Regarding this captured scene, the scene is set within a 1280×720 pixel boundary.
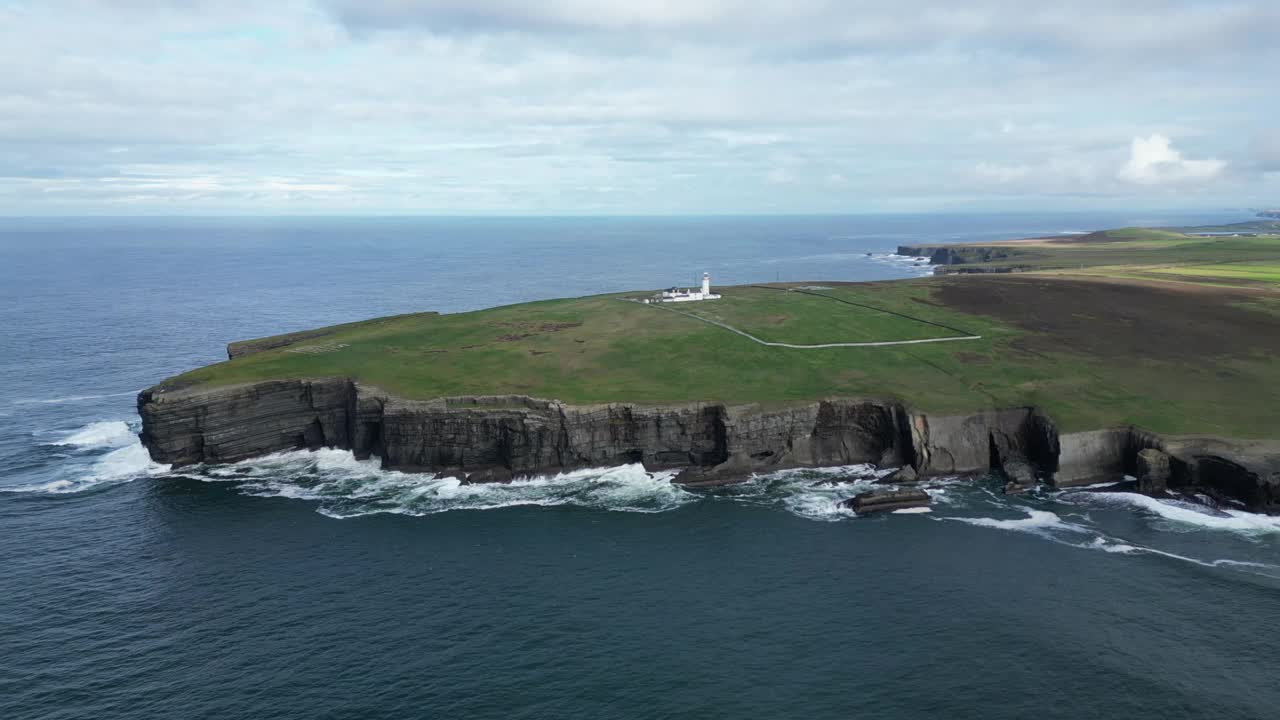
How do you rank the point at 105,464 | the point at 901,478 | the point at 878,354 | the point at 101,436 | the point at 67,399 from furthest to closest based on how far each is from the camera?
the point at 67,399, the point at 878,354, the point at 101,436, the point at 105,464, the point at 901,478

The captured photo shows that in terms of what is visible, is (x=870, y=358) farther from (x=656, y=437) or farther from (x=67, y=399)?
(x=67, y=399)

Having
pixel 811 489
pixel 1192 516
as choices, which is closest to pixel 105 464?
pixel 811 489

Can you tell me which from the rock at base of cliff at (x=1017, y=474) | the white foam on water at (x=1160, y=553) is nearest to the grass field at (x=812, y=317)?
the rock at base of cliff at (x=1017, y=474)

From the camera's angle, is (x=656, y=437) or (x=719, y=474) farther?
(x=656, y=437)

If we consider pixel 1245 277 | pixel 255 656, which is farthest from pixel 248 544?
pixel 1245 277

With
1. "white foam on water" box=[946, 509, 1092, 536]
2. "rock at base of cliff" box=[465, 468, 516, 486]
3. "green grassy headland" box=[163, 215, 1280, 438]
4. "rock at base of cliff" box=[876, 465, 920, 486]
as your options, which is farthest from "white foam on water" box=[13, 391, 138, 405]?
"white foam on water" box=[946, 509, 1092, 536]

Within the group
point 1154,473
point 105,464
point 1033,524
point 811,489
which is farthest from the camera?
point 105,464

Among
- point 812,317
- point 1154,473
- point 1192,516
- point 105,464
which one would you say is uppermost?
point 812,317

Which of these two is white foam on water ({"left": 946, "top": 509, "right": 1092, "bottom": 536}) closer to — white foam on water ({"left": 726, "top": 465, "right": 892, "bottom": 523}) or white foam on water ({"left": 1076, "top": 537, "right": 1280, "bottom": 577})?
white foam on water ({"left": 1076, "top": 537, "right": 1280, "bottom": 577})
